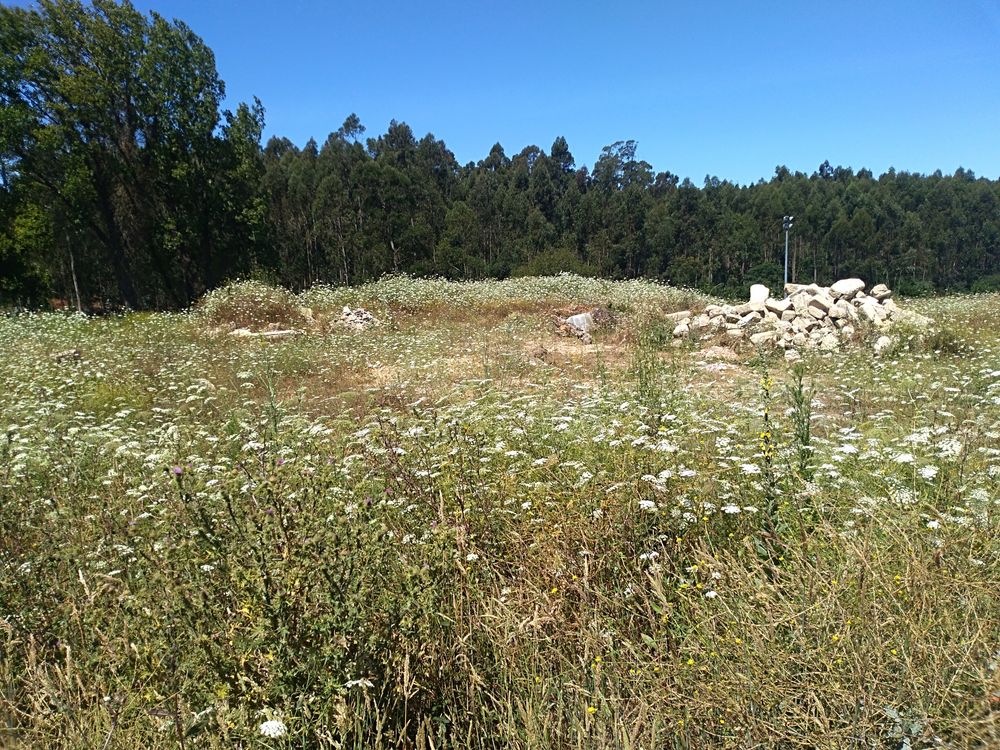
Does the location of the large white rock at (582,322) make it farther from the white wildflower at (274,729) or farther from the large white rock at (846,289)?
the white wildflower at (274,729)

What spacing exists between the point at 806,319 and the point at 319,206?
47.7 meters

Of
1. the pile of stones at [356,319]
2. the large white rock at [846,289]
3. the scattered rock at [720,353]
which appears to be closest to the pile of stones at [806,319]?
the large white rock at [846,289]

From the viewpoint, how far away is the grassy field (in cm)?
183

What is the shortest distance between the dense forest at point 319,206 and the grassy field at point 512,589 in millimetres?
26987

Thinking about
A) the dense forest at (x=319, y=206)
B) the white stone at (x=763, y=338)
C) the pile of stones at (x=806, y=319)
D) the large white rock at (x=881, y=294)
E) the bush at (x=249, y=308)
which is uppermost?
the dense forest at (x=319, y=206)

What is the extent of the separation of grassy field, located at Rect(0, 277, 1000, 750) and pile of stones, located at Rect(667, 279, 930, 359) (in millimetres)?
8522

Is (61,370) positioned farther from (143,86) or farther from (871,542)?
(143,86)

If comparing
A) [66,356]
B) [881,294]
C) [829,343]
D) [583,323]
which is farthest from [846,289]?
[66,356]

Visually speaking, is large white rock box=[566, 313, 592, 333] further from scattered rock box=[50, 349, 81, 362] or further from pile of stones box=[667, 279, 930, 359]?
scattered rock box=[50, 349, 81, 362]

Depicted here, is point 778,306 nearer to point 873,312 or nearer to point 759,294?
point 759,294

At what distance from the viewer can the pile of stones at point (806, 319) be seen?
12180mm

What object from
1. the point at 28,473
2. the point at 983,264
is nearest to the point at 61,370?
the point at 28,473

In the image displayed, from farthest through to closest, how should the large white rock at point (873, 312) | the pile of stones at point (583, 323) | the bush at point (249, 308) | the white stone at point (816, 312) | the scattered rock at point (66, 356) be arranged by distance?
the bush at point (249, 308)
the pile of stones at point (583, 323)
the white stone at point (816, 312)
the large white rock at point (873, 312)
the scattered rock at point (66, 356)

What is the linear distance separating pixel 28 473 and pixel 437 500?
10.4 feet
